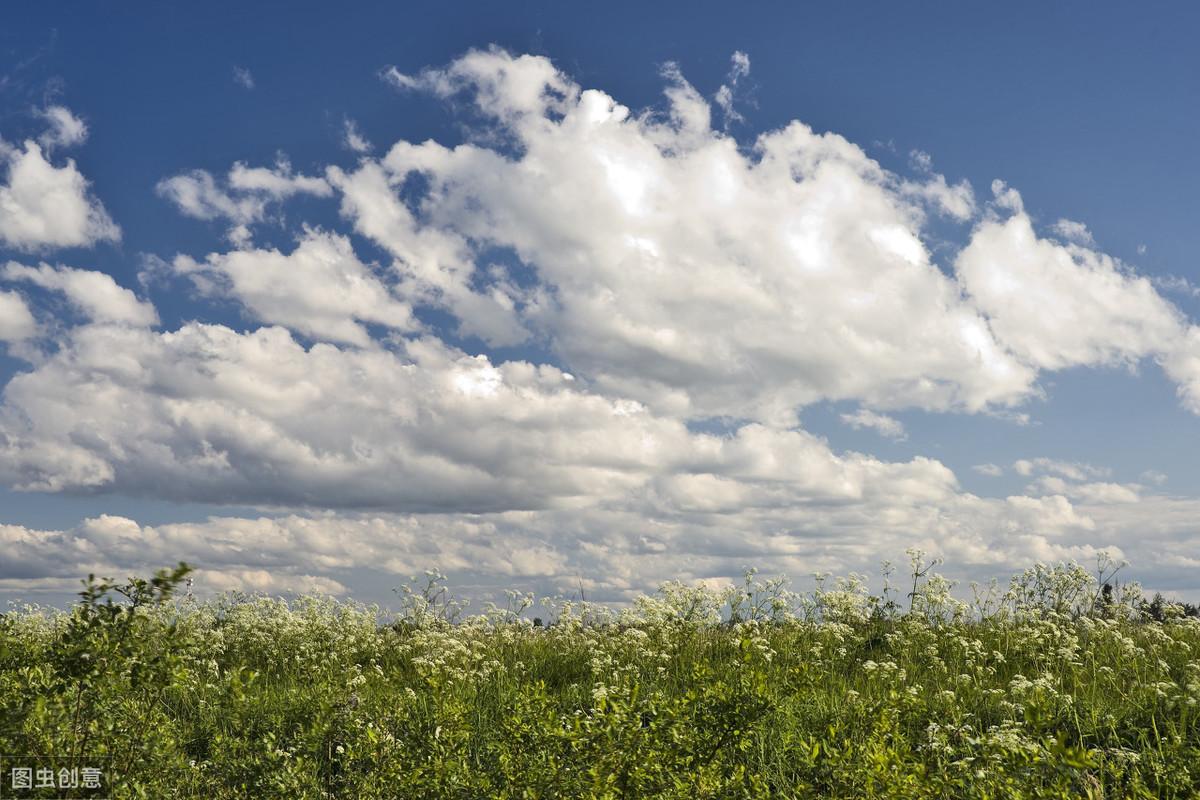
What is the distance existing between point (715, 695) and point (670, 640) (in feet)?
23.6

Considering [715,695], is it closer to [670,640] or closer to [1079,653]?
[670,640]

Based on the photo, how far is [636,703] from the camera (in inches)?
219

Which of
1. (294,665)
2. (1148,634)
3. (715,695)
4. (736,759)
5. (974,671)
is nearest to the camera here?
(715,695)

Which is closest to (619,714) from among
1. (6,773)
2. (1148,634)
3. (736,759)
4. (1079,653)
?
(736,759)

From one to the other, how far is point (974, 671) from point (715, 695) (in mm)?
7061

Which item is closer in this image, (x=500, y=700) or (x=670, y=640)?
(x=500, y=700)

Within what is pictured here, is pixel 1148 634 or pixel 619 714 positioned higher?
pixel 619 714

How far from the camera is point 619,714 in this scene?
5.29m

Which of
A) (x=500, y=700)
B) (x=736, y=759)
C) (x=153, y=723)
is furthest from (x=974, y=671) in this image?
(x=153, y=723)

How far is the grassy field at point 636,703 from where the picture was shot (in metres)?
5.29

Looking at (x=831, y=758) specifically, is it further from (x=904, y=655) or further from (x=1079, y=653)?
(x=1079, y=653)

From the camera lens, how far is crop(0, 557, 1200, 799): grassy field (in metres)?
5.29

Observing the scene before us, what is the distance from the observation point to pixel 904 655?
11.5 meters

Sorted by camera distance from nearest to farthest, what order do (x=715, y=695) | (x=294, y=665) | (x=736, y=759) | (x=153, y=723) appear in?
(x=715, y=695) < (x=153, y=723) < (x=736, y=759) < (x=294, y=665)
